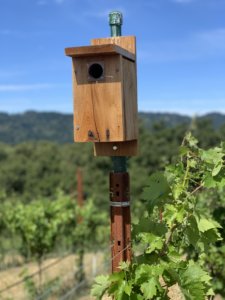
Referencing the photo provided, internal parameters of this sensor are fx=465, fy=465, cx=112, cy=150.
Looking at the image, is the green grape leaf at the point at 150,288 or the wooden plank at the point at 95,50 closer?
the green grape leaf at the point at 150,288

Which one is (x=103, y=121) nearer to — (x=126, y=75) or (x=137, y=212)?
(x=126, y=75)

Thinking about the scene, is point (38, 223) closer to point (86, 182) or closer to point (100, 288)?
point (100, 288)

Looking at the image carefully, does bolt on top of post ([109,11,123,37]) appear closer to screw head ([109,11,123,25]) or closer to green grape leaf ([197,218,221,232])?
screw head ([109,11,123,25])

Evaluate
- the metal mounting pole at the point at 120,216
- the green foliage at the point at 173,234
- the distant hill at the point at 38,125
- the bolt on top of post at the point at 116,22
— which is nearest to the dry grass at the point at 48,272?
the metal mounting pole at the point at 120,216

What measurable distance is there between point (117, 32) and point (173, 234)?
46.8 inches

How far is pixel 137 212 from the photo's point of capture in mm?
15078

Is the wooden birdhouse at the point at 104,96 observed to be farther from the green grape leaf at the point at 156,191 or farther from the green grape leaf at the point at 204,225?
the green grape leaf at the point at 204,225

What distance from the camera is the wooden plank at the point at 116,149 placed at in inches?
104

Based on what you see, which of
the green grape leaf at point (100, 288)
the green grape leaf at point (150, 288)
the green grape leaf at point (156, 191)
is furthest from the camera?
the green grape leaf at point (156, 191)

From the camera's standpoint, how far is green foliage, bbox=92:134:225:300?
2148 mm

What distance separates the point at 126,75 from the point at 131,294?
120 centimetres

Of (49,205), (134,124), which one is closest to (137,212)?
(49,205)

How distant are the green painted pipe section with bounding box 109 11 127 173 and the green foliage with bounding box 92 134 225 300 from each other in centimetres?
26

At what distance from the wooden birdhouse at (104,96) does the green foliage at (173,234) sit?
1.13 ft
